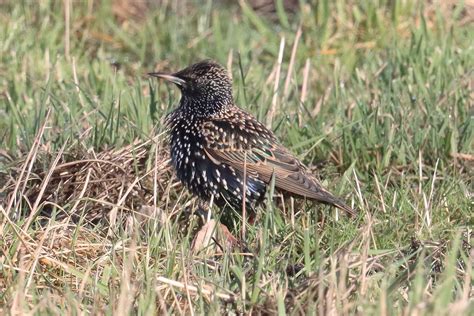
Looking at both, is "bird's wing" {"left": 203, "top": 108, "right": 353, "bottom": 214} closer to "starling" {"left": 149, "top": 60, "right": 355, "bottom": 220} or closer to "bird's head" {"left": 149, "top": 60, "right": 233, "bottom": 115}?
"starling" {"left": 149, "top": 60, "right": 355, "bottom": 220}

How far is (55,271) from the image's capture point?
15.8 ft

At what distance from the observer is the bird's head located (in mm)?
6430

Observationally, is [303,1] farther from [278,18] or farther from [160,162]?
[160,162]

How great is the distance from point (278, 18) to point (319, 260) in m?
5.15

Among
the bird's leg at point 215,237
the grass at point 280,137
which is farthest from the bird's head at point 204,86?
the bird's leg at point 215,237

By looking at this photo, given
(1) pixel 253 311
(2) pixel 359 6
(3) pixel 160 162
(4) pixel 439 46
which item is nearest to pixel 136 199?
(3) pixel 160 162

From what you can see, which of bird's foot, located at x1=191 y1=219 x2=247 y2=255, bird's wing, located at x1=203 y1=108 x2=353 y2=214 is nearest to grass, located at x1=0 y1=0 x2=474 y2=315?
bird's foot, located at x1=191 y1=219 x2=247 y2=255

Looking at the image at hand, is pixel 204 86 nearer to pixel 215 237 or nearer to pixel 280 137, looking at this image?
pixel 280 137

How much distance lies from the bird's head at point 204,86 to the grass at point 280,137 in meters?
0.18

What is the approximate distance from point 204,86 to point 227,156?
0.52m

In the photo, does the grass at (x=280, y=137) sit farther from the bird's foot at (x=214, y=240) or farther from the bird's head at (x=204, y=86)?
the bird's head at (x=204, y=86)

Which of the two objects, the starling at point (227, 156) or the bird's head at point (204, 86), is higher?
the bird's head at point (204, 86)

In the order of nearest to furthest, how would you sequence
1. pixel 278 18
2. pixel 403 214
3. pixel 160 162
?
pixel 403 214, pixel 160 162, pixel 278 18

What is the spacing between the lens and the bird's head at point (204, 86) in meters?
6.43
